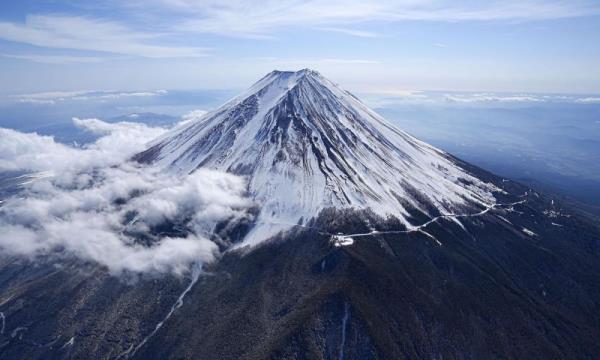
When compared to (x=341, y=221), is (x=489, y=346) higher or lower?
lower

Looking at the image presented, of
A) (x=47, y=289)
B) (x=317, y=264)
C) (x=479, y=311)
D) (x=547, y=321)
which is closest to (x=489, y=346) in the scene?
(x=479, y=311)

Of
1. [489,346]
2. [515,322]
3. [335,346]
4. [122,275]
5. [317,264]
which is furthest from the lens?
[122,275]

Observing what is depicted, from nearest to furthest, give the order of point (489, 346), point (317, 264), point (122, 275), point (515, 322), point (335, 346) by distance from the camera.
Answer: point (335, 346), point (489, 346), point (515, 322), point (317, 264), point (122, 275)

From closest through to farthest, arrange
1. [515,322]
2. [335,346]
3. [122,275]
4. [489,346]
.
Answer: [335,346] < [489,346] < [515,322] < [122,275]

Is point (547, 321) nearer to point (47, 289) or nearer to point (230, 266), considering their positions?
point (230, 266)

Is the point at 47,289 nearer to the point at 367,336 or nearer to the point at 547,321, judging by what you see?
the point at 367,336

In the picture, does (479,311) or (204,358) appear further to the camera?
(479,311)

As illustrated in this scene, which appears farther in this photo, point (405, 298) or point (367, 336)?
point (405, 298)

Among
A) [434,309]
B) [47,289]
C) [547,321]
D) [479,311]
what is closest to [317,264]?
[434,309]

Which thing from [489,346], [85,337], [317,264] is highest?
[317,264]
